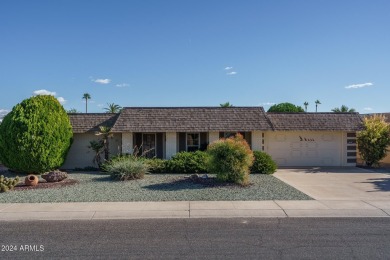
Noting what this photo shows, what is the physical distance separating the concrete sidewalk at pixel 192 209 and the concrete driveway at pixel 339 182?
1170mm

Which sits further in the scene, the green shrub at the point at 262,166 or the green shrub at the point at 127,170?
the green shrub at the point at 262,166

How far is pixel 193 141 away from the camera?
2212 cm

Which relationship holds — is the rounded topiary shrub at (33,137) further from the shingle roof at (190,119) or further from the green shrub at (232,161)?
the green shrub at (232,161)

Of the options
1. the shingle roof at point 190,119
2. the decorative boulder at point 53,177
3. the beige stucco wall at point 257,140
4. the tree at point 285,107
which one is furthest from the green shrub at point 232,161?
the tree at point 285,107

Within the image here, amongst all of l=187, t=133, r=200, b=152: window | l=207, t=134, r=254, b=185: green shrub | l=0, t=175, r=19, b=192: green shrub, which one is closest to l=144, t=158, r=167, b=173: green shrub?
l=187, t=133, r=200, b=152: window

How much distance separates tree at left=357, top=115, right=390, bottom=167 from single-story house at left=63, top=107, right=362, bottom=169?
0.65m

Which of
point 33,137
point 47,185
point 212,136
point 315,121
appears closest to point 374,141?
point 315,121

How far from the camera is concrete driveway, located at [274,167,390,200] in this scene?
12.1 meters

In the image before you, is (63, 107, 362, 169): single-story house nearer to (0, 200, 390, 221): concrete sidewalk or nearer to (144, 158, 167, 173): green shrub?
(144, 158, 167, 173): green shrub

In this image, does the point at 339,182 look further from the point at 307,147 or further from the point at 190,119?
the point at 190,119

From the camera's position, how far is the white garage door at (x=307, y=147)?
2203cm

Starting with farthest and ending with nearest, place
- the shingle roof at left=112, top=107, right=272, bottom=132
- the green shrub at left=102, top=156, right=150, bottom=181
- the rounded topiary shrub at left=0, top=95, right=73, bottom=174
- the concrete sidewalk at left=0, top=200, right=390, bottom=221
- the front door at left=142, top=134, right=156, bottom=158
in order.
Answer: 1. the front door at left=142, top=134, right=156, bottom=158
2. the shingle roof at left=112, top=107, right=272, bottom=132
3. the rounded topiary shrub at left=0, top=95, right=73, bottom=174
4. the green shrub at left=102, top=156, right=150, bottom=181
5. the concrete sidewalk at left=0, top=200, right=390, bottom=221

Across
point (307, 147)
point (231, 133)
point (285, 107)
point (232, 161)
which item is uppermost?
point (285, 107)

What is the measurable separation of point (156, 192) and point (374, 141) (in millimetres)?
15250
